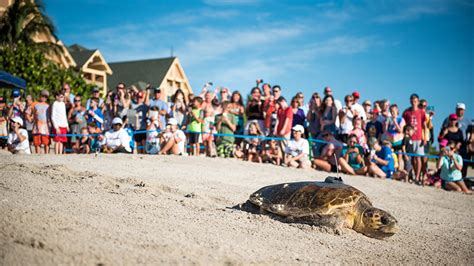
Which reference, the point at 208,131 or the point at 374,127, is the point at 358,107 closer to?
the point at 374,127

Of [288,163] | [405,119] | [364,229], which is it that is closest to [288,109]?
[288,163]

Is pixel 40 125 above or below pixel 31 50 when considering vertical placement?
below

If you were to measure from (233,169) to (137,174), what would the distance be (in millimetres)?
2411

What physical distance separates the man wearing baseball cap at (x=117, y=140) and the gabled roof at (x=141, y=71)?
1077 inches

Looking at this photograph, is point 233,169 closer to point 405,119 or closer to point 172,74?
point 405,119

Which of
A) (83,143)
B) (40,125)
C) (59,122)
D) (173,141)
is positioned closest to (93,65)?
(83,143)

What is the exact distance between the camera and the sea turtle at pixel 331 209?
4.69 meters

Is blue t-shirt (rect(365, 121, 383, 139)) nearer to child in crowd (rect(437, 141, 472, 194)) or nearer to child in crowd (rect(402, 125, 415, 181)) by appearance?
child in crowd (rect(402, 125, 415, 181))

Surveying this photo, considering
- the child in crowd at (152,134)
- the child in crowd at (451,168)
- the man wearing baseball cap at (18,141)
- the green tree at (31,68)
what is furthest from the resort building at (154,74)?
the child in crowd at (451,168)

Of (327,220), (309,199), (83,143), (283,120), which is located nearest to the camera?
(327,220)

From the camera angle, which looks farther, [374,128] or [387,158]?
[374,128]

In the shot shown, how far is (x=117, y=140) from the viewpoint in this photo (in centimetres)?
1005

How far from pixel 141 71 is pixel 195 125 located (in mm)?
30792

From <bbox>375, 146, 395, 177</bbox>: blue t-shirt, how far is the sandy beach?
8.16 ft
